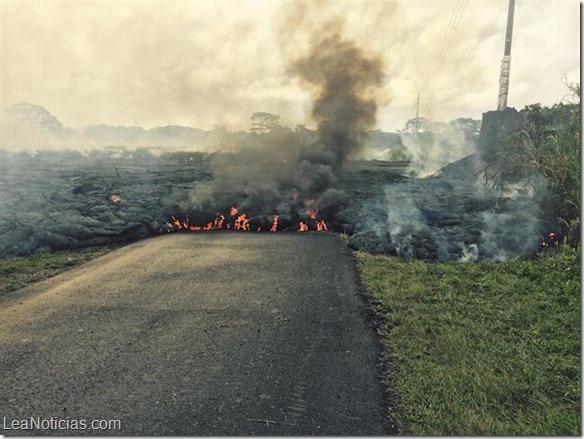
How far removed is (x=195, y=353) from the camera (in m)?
6.88

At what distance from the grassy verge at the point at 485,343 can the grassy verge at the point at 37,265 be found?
893cm

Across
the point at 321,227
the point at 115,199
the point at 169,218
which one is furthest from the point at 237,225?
the point at 115,199

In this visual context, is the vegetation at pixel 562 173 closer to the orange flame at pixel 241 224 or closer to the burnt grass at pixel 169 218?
the burnt grass at pixel 169 218

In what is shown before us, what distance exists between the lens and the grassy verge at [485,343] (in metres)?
5.09

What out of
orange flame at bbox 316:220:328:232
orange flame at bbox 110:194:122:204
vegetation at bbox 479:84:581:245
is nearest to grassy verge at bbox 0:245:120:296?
orange flame at bbox 110:194:122:204

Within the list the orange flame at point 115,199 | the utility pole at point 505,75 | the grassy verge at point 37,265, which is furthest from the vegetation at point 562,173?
the orange flame at point 115,199

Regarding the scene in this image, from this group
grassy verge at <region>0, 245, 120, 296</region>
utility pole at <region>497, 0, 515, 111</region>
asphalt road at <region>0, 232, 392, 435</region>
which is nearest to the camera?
asphalt road at <region>0, 232, 392, 435</region>

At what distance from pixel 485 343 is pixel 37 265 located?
12456 mm

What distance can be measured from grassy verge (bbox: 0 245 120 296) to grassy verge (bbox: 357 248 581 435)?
8932 mm

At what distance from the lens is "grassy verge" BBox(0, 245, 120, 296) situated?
11145 millimetres

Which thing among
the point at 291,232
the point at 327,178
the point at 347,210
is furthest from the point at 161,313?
the point at 327,178

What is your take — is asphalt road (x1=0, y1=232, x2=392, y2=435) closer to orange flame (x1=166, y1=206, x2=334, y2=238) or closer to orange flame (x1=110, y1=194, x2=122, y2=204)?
orange flame (x1=166, y1=206, x2=334, y2=238)

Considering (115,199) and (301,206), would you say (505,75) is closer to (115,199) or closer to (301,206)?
(301,206)

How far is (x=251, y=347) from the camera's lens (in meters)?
7.06
